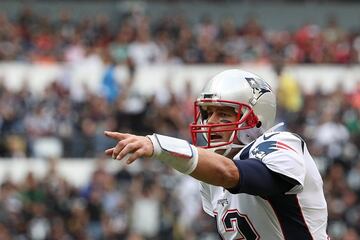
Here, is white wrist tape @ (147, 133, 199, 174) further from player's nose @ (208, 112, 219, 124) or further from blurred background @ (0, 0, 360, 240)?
blurred background @ (0, 0, 360, 240)

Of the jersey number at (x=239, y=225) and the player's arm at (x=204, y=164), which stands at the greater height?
the player's arm at (x=204, y=164)

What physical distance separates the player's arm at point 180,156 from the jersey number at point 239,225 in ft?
1.70

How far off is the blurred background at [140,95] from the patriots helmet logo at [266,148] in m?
8.46

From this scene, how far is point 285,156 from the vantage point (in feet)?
14.9

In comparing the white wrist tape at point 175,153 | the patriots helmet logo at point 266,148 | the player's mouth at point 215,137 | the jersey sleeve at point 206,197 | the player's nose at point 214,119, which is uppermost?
the white wrist tape at point 175,153

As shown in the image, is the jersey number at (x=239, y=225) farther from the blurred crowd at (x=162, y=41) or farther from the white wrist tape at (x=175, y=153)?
the blurred crowd at (x=162, y=41)

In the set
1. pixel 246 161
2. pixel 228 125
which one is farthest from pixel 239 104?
pixel 246 161

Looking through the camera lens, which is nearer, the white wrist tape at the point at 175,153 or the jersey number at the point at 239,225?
the white wrist tape at the point at 175,153

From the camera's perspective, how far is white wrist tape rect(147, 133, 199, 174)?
4234 millimetres

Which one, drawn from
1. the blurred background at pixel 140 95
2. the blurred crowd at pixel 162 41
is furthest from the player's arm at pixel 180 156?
the blurred crowd at pixel 162 41

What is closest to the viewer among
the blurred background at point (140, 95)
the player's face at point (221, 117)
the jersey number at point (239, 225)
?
the jersey number at point (239, 225)

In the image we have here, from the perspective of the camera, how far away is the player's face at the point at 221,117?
4.98 meters

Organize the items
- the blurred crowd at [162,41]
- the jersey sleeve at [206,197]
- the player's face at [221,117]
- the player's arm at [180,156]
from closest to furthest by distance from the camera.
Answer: the player's arm at [180,156] → the player's face at [221,117] → the jersey sleeve at [206,197] → the blurred crowd at [162,41]

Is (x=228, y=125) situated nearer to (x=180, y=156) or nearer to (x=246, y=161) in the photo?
(x=246, y=161)
